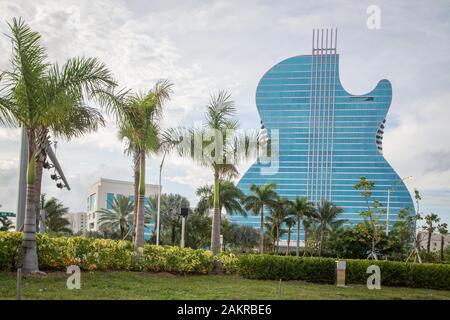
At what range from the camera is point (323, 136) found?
478ft

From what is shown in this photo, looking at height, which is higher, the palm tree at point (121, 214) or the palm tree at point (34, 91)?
the palm tree at point (34, 91)

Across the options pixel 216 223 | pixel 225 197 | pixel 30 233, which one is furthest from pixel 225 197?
pixel 30 233

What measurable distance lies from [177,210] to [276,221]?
16.1 m

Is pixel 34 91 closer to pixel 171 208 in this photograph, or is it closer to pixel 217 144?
pixel 217 144

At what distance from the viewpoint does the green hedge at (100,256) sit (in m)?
16.7

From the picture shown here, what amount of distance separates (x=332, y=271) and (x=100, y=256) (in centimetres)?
907

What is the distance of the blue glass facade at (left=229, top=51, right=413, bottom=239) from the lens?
141 metres

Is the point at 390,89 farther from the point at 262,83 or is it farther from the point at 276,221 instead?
the point at 276,221

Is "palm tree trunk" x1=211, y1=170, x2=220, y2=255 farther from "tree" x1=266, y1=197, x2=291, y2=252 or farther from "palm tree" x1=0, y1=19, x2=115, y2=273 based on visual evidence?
"tree" x1=266, y1=197, x2=291, y2=252

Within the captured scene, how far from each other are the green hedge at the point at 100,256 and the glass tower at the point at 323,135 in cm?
12060

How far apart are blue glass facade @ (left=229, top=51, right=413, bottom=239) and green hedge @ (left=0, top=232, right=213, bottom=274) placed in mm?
121368

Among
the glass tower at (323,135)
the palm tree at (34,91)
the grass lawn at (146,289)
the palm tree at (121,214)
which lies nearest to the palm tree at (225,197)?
the palm tree at (121,214)

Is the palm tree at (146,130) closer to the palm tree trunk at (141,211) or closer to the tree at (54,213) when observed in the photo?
the palm tree trunk at (141,211)

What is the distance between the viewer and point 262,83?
14800 centimetres
